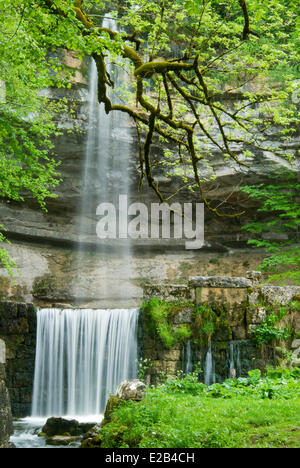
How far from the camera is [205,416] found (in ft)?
18.0

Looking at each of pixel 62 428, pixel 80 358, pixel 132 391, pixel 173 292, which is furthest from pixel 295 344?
pixel 80 358

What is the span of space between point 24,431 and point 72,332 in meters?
3.87

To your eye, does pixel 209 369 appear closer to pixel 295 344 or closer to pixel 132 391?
pixel 295 344

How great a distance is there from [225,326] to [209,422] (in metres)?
6.55

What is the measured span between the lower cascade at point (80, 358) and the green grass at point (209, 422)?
7044 mm

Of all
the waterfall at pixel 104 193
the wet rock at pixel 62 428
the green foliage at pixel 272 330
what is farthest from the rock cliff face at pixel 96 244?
the green foliage at pixel 272 330

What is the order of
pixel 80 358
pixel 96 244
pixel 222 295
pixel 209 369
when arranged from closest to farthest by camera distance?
pixel 209 369 → pixel 222 295 → pixel 80 358 → pixel 96 244

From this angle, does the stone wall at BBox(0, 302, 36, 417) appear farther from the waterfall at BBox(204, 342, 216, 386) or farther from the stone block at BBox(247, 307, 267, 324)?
the stone block at BBox(247, 307, 267, 324)

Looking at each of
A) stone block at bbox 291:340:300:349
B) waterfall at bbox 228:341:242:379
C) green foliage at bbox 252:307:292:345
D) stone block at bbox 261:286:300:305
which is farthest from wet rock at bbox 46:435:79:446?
stone block at bbox 261:286:300:305

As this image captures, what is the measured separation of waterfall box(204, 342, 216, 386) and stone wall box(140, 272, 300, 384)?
64 mm

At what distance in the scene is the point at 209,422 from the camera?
529 centimetres
